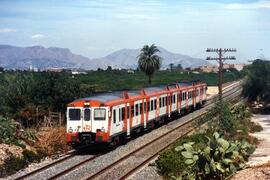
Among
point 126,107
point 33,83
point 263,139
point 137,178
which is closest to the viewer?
point 137,178

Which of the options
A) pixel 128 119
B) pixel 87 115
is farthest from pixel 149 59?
pixel 87 115

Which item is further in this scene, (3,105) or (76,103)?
(3,105)

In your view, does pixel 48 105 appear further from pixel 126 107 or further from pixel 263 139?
pixel 263 139

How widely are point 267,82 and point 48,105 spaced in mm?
30728

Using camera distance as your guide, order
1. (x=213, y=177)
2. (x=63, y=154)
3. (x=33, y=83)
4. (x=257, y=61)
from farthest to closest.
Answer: (x=257, y=61), (x=33, y=83), (x=63, y=154), (x=213, y=177)

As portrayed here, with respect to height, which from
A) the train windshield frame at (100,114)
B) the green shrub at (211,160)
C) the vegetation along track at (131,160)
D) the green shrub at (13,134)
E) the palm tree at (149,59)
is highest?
the palm tree at (149,59)

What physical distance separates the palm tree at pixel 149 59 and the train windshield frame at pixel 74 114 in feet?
221

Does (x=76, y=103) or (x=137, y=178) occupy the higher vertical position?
(x=76, y=103)

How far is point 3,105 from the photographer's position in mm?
34031

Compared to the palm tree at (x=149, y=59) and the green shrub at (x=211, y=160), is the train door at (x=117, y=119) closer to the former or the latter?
the green shrub at (x=211, y=160)

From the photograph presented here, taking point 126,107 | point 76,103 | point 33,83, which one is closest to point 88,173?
point 76,103

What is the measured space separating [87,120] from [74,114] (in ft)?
2.69

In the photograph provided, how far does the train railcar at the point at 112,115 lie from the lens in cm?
2536

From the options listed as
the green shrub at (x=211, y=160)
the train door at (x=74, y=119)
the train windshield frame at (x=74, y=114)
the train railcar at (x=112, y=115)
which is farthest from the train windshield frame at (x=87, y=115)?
the green shrub at (x=211, y=160)
